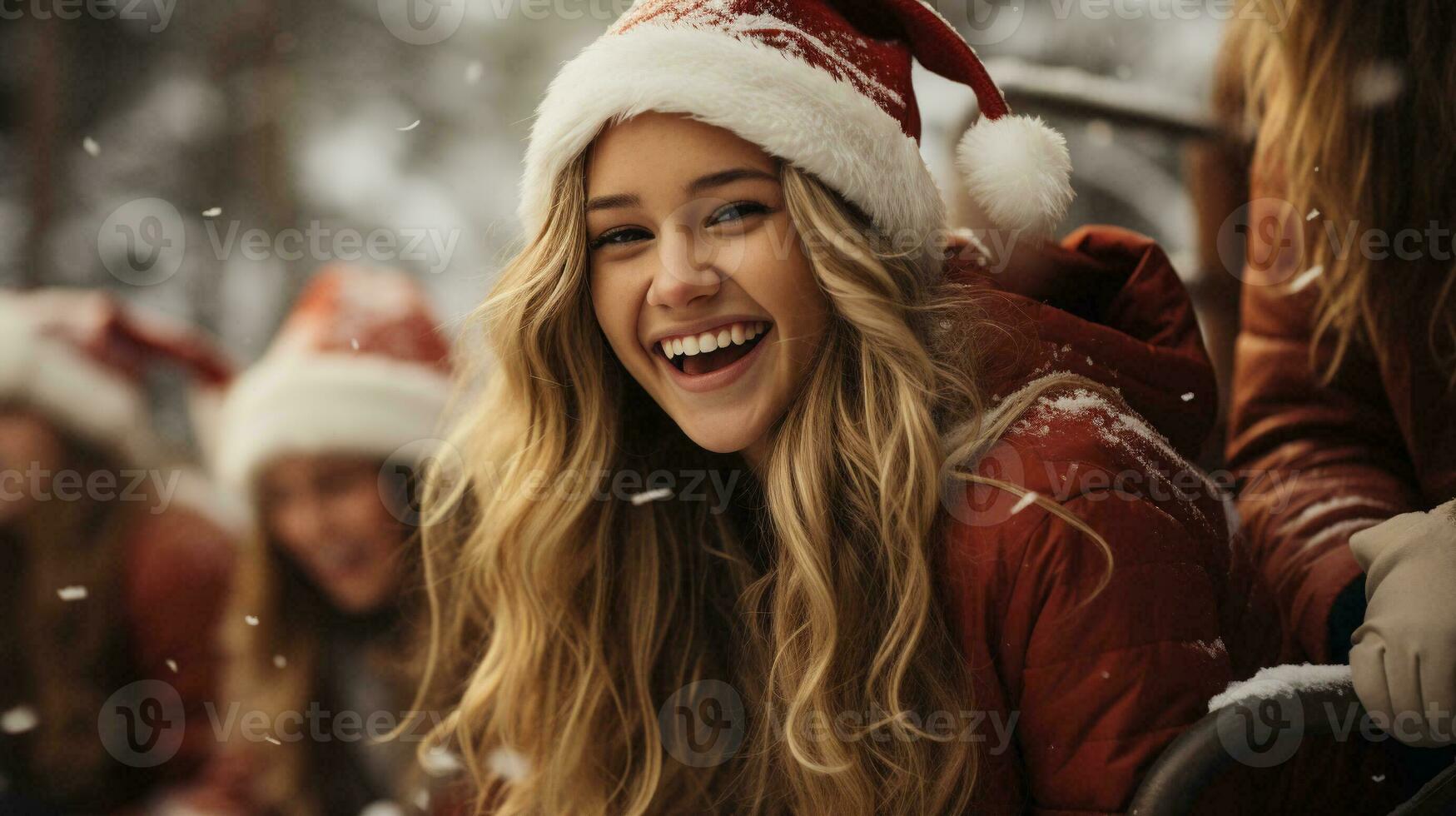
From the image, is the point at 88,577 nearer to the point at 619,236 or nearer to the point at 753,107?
the point at 619,236

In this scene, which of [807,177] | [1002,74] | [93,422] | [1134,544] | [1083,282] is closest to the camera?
[1134,544]

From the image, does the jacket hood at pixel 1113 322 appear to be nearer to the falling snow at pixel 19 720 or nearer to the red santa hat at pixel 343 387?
the red santa hat at pixel 343 387

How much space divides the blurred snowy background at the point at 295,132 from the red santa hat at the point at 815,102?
6.65ft

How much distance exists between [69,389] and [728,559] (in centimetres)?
200

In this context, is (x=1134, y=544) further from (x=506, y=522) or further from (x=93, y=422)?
(x=93, y=422)

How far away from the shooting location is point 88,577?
2.59 meters

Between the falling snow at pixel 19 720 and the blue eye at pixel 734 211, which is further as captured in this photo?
the falling snow at pixel 19 720

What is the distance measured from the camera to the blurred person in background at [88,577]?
99.0 inches

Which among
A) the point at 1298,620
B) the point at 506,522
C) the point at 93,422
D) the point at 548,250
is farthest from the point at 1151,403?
the point at 93,422

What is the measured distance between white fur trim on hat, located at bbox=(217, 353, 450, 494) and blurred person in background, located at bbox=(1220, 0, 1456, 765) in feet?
5.40

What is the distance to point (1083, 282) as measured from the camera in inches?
56.7

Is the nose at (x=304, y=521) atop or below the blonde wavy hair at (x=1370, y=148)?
below

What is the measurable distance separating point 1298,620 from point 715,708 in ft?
2.86

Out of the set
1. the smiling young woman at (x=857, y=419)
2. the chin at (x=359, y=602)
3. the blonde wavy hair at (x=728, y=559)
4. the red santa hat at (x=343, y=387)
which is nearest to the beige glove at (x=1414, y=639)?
the smiling young woman at (x=857, y=419)
